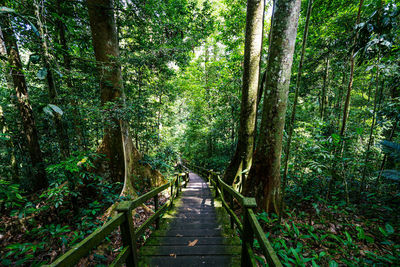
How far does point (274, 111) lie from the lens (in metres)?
3.83

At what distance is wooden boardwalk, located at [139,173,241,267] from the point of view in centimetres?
244

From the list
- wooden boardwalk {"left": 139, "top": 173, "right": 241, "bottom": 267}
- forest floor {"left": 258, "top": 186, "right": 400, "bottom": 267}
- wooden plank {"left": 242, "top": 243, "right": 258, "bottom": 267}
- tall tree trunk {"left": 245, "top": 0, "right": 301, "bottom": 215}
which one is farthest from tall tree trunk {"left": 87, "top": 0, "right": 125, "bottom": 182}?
forest floor {"left": 258, "top": 186, "right": 400, "bottom": 267}

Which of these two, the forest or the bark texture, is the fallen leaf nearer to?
A: the forest

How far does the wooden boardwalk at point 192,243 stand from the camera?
244cm

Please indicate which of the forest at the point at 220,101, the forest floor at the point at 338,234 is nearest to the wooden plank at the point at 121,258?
the forest at the point at 220,101

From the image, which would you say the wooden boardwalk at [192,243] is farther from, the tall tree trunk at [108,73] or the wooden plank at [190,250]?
the tall tree trunk at [108,73]

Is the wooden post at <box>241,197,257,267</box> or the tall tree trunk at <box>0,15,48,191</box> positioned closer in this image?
the wooden post at <box>241,197,257,267</box>

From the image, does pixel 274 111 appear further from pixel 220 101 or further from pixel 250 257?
pixel 220 101

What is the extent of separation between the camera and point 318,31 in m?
7.06

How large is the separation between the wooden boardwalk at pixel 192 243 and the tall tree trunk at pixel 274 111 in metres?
1.31

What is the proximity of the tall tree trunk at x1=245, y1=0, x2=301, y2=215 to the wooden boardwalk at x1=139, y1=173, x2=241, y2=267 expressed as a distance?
1310 millimetres

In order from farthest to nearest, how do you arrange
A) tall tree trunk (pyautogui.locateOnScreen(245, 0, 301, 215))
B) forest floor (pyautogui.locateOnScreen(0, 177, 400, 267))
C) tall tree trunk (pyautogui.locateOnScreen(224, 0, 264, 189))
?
tall tree trunk (pyautogui.locateOnScreen(224, 0, 264, 189)) → tall tree trunk (pyautogui.locateOnScreen(245, 0, 301, 215)) → forest floor (pyautogui.locateOnScreen(0, 177, 400, 267))

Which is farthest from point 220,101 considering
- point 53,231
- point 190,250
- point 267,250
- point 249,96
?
point 53,231

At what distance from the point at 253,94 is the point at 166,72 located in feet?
13.5
